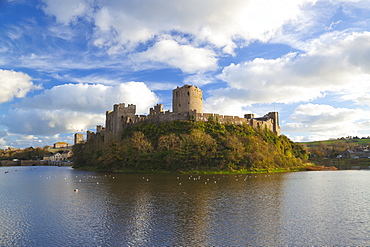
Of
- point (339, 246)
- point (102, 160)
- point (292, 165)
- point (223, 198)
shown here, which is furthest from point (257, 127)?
point (339, 246)

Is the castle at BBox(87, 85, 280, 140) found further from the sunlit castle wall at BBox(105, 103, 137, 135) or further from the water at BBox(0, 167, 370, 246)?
the water at BBox(0, 167, 370, 246)

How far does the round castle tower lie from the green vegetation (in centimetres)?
783

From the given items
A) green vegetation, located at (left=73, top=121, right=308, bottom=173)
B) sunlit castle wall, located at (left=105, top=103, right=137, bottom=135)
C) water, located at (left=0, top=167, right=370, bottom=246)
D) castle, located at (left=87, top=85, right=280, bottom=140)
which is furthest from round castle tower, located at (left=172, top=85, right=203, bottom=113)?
water, located at (left=0, top=167, right=370, bottom=246)

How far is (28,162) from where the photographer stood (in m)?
131

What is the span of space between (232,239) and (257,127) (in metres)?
62.7

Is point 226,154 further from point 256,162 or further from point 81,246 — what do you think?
point 81,246

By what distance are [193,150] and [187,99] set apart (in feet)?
64.4

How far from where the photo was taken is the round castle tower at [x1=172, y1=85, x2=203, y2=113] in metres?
71.7

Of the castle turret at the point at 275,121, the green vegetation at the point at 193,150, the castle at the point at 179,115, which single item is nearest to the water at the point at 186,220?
the green vegetation at the point at 193,150

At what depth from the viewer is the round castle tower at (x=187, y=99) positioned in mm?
71688

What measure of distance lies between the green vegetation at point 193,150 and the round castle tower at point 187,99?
25.7 feet

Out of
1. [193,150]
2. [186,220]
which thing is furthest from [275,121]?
[186,220]

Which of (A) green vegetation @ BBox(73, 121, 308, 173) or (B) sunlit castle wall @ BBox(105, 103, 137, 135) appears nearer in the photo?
(A) green vegetation @ BBox(73, 121, 308, 173)

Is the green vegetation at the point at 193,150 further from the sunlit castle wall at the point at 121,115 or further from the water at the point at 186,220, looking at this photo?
the water at the point at 186,220
